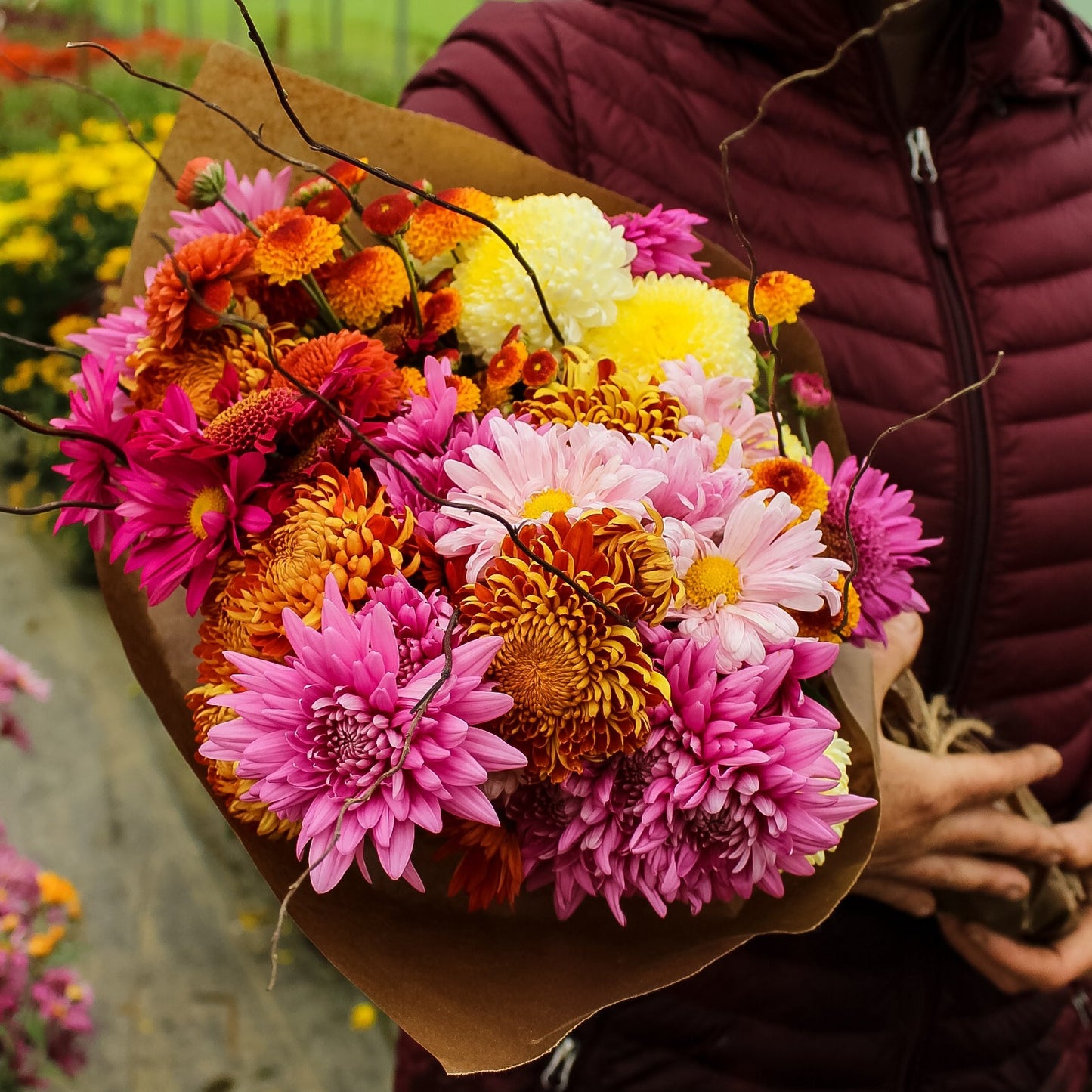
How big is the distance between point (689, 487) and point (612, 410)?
2.5 inches

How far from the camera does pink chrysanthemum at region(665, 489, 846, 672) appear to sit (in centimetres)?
43

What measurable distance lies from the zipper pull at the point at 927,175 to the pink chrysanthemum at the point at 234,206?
59cm

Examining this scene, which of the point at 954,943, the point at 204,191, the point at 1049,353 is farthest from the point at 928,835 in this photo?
the point at 204,191

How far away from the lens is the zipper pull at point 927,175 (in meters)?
0.93

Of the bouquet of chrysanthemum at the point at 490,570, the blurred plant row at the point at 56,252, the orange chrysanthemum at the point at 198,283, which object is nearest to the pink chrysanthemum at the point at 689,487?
the bouquet of chrysanthemum at the point at 490,570

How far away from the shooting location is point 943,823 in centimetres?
87

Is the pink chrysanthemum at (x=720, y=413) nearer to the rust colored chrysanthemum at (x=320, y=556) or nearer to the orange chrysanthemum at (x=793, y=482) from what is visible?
the orange chrysanthemum at (x=793, y=482)

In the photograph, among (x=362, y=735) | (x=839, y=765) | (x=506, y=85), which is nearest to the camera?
(x=362, y=735)

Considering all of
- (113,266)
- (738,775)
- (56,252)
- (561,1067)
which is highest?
(738,775)

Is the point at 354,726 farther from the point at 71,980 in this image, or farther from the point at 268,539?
the point at 71,980

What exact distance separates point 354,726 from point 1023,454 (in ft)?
2.41

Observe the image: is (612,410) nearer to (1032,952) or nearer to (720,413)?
(720,413)

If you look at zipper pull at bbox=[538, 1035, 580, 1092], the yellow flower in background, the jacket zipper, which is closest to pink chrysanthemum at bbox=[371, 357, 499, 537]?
the jacket zipper

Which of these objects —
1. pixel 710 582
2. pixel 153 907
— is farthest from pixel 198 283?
pixel 153 907
